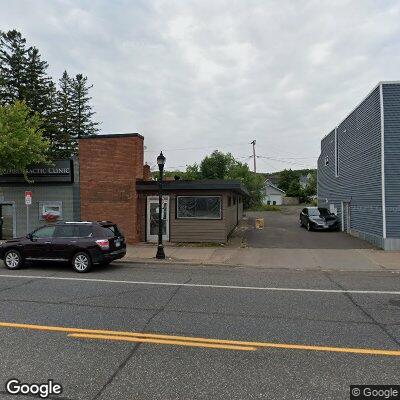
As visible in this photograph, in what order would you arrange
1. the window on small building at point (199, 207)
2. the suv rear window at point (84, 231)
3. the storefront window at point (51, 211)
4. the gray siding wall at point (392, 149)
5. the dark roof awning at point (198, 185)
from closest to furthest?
the suv rear window at point (84, 231) < the gray siding wall at point (392, 149) < the dark roof awning at point (198, 185) < the window on small building at point (199, 207) < the storefront window at point (51, 211)

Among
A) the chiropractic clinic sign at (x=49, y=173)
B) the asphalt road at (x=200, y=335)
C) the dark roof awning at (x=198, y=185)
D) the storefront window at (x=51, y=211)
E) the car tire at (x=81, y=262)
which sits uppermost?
the chiropractic clinic sign at (x=49, y=173)

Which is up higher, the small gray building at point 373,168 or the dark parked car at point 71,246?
the small gray building at point 373,168

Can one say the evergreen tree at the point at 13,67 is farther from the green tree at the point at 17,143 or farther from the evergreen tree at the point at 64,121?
the green tree at the point at 17,143

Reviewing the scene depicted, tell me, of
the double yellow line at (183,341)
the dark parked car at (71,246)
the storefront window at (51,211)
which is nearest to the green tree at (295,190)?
the storefront window at (51,211)

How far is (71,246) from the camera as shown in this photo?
1306cm

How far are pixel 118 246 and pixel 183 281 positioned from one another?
3376 millimetres

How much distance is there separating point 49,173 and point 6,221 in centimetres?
374

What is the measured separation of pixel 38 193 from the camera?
21.1 metres

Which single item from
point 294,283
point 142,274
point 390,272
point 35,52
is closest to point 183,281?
point 142,274

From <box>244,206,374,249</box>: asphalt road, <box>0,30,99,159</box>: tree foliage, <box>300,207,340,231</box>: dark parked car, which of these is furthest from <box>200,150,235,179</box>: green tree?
<box>244,206,374,249</box>: asphalt road

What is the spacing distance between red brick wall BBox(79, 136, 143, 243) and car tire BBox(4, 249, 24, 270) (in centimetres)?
654

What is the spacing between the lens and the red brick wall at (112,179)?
64.8ft

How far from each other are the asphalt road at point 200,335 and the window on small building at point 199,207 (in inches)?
317

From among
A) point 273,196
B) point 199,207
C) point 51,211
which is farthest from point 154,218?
point 273,196
